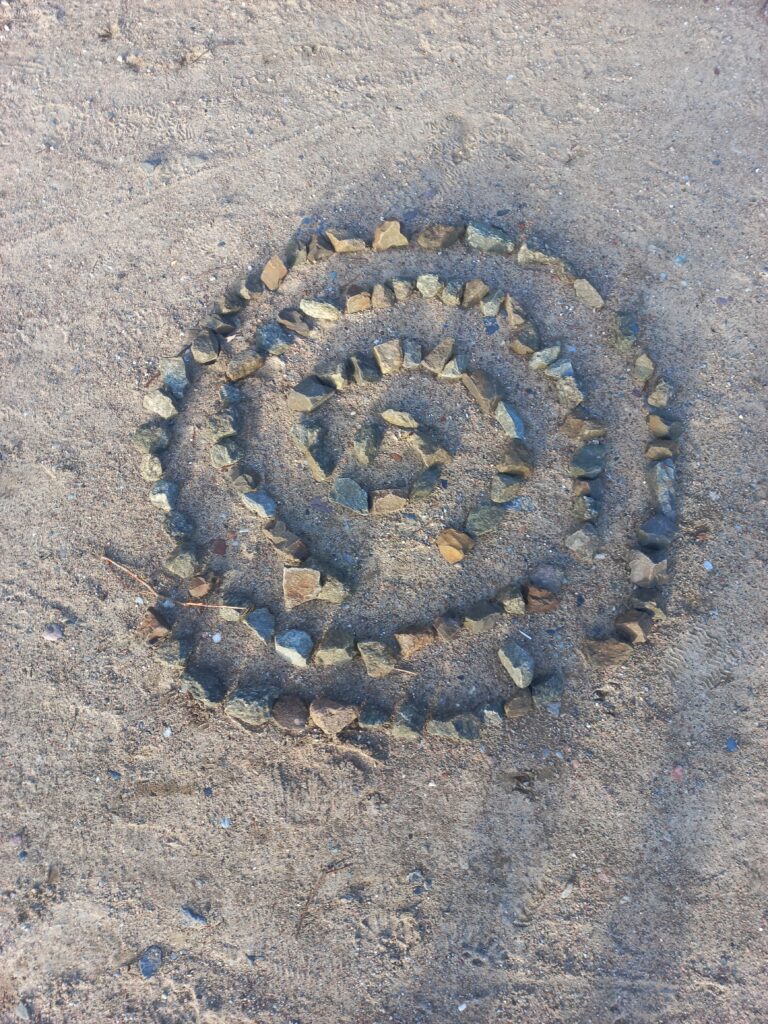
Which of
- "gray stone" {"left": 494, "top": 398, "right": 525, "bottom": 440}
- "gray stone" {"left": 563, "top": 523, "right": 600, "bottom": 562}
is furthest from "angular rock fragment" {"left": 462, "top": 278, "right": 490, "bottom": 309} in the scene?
"gray stone" {"left": 563, "top": 523, "right": 600, "bottom": 562}

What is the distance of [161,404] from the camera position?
4449 millimetres

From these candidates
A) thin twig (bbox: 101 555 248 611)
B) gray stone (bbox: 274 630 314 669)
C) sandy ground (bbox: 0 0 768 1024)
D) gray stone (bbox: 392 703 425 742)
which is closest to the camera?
sandy ground (bbox: 0 0 768 1024)

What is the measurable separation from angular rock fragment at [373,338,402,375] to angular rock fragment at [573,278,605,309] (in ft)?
4.01

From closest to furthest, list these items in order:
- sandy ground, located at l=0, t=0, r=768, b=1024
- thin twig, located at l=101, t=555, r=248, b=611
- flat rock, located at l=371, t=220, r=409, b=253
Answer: sandy ground, located at l=0, t=0, r=768, b=1024 → thin twig, located at l=101, t=555, r=248, b=611 → flat rock, located at l=371, t=220, r=409, b=253

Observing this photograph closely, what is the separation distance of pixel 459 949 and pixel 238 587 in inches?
91.7

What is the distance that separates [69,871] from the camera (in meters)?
3.98

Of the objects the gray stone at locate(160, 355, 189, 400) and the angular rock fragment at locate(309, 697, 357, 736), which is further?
the gray stone at locate(160, 355, 189, 400)

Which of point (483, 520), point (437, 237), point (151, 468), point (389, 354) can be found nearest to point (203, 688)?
point (151, 468)

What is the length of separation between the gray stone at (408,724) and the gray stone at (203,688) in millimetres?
1035

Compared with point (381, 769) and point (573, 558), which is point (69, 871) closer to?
point (381, 769)

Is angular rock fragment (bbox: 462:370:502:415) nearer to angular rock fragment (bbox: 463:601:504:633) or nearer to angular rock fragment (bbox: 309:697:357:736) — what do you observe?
angular rock fragment (bbox: 463:601:504:633)

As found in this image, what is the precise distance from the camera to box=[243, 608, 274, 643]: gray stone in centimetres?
412

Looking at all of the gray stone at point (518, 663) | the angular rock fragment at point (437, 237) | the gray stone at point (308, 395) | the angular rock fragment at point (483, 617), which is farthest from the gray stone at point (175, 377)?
the gray stone at point (518, 663)

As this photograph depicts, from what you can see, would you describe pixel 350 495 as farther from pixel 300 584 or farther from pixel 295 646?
pixel 295 646
